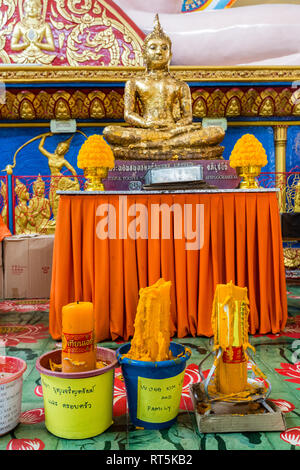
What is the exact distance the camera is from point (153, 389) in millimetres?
1180

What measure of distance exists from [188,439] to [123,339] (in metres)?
1.01

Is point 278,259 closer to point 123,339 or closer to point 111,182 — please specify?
point 123,339

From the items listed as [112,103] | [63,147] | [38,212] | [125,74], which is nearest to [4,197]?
[38,212]

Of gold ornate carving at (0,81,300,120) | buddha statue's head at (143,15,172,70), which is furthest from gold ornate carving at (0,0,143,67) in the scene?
buddha statue's head at (143,15,172,70)

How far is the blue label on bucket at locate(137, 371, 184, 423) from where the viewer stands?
1180 millimetres

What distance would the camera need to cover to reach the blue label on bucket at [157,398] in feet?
3.87

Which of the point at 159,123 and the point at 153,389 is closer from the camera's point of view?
the point at 153,389

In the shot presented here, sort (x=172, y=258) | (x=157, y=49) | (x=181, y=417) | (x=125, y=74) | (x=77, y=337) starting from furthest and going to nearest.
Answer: (x=125, y=74) < (x=157, y=49) < (x=172, y=258) < (x=181, y=417) < (x=77, y=337)

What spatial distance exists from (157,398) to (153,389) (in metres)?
→ 0.03

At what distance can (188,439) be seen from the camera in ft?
3.77

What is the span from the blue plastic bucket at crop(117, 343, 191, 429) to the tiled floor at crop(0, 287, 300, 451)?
0.04 meters

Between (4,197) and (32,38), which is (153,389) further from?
(32,38)

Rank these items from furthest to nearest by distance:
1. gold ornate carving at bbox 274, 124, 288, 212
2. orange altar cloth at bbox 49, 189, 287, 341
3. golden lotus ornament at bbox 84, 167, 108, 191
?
gold ornate carving at bbox 274, 124, 288, 212 < golden lotus ornament at bbox 84, 167, 108, 191 < orange altar cloth at bbox 49, 189, 287, 341

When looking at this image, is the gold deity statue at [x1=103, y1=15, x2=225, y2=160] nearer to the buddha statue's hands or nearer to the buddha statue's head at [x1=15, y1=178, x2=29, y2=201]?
the buddha statue's hands
